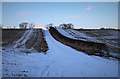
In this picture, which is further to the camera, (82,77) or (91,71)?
(91,71)

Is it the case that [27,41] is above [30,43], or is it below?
above

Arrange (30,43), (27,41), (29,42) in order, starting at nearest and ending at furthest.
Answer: (30,43)
(29,42)
(27,41)

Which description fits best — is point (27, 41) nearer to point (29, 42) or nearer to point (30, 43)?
point (29, 42)

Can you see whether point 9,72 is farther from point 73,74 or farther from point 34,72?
point 73,74

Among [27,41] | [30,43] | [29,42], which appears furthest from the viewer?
[27,41]

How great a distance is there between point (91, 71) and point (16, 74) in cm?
469

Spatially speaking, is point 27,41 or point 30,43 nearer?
point 30,43

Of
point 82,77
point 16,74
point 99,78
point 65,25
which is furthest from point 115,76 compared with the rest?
point 65,25

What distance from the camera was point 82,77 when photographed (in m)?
9.68

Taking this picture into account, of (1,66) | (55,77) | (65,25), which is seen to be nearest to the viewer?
(55,77)

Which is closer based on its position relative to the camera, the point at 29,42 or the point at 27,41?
the point at 29,42

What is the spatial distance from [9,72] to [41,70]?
2028mm

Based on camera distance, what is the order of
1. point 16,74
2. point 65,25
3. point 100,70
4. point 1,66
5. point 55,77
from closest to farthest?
point 55,77 < point 16,74 < point 100,70 < point 1,66 < point 65,25

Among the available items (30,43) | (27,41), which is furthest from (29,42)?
(27,41)
